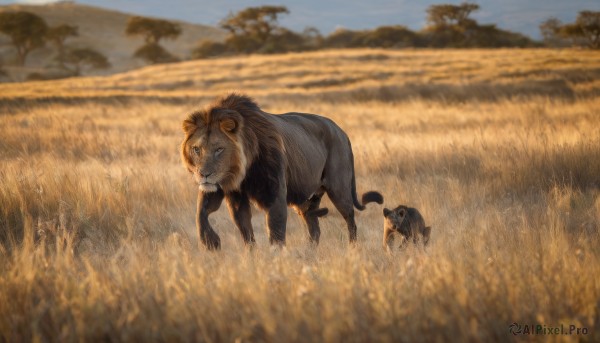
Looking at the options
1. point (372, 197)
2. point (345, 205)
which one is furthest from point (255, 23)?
point (345, 205)

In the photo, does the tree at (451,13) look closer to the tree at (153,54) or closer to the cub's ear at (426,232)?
the tree at (153,54)

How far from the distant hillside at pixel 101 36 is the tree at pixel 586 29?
52.7m

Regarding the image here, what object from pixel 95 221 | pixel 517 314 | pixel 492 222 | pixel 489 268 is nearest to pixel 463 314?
pixel 517 314

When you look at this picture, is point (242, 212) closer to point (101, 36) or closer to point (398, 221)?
point (398, 221)

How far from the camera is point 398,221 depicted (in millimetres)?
6023

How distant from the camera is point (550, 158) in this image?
28.1 feet

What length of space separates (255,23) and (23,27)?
27.5 m

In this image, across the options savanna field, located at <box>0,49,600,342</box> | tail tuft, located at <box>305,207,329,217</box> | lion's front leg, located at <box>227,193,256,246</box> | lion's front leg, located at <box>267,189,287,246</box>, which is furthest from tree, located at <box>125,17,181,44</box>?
lion's front leg, located at <box>267,189,287,246</box>

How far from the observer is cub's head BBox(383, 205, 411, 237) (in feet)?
19.7

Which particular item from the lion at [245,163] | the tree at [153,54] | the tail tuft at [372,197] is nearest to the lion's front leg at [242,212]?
the lion at [245,163]

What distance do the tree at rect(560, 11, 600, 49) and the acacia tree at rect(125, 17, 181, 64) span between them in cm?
4716

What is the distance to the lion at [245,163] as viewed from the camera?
4762 mm

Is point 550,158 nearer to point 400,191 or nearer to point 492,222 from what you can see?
point 400,191

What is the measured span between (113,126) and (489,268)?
14.7 meters
